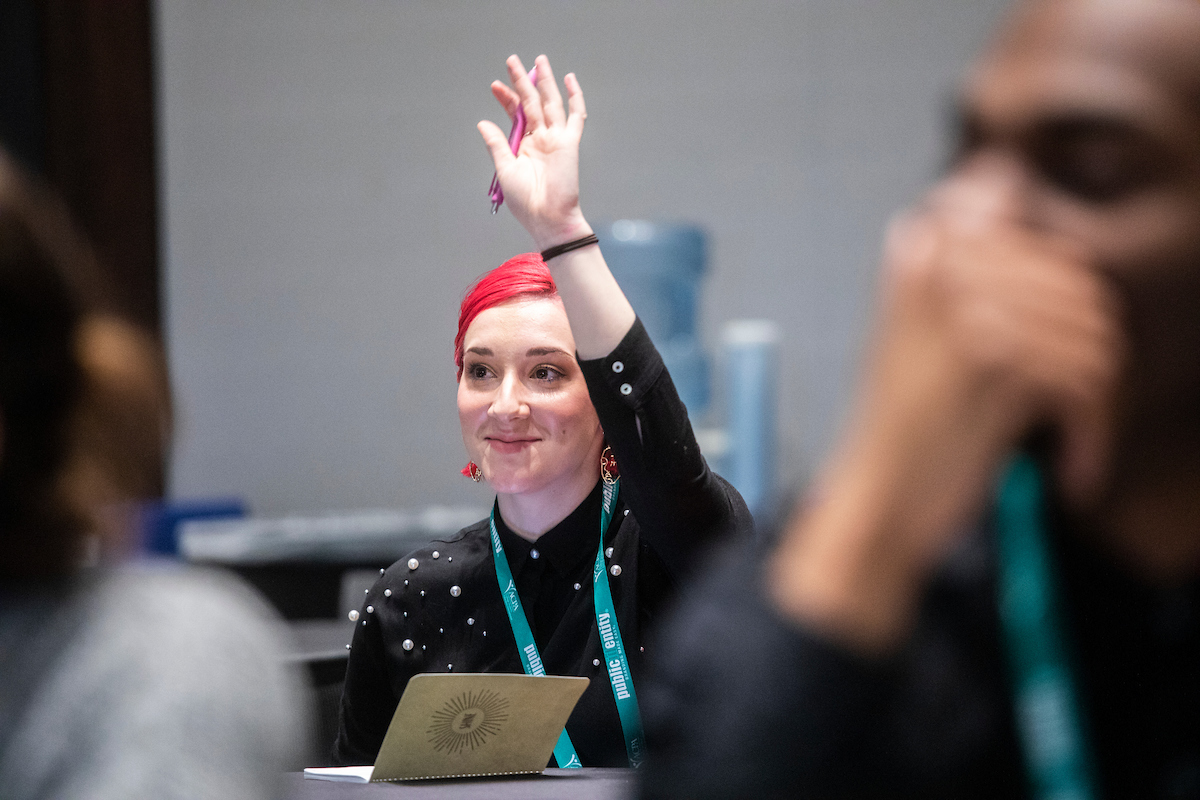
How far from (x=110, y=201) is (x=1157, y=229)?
18.3 feet

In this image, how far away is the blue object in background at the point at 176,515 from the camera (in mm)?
4676

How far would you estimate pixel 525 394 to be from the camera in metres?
1.81

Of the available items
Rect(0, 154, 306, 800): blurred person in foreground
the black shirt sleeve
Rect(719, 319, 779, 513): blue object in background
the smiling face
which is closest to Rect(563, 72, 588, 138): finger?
the black shirt sleeve

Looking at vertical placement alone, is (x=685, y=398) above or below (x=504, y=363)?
below

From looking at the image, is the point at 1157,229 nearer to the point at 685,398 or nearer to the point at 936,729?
the point at 936,729

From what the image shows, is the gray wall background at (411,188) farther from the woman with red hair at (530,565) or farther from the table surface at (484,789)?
the table surface at (484,789)

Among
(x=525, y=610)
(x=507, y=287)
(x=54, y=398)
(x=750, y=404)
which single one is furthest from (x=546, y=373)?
(x=750, y=404)

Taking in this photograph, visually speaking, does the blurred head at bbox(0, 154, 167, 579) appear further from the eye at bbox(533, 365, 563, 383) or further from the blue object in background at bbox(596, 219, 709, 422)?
the blue object in background at bbox(596, 219, 709, 422)

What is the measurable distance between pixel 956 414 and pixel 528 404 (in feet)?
4.44

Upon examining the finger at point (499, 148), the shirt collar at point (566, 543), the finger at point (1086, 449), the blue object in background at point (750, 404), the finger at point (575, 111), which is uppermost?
the finger at point (575, 111)

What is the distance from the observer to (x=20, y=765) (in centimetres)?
69

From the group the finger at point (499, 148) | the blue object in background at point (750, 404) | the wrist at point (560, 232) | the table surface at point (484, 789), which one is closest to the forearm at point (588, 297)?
the wrist at point (560, 232)

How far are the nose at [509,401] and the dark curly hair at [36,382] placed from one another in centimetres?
106

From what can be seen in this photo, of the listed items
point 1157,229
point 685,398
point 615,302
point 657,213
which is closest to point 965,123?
point 1157,229
